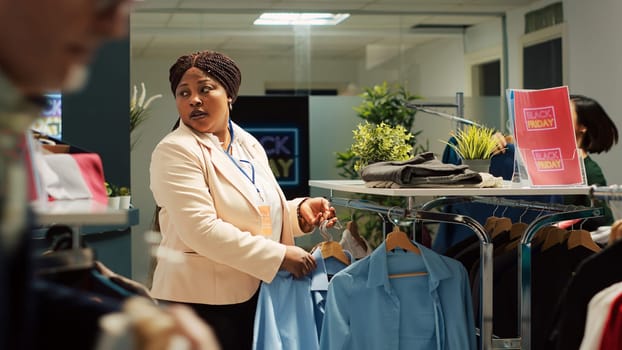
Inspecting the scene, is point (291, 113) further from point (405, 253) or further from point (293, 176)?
point (405, 253)

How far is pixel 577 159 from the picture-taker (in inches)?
102

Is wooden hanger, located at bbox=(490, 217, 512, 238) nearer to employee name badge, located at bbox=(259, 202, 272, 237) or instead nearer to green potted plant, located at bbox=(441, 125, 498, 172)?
green potted plant, located at bbox=(441, 125, 498, 172)

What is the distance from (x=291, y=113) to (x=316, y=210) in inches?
175

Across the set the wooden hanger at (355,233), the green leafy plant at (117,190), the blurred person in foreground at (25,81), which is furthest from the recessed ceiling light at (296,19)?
the blurred person in foreground at (25,81)

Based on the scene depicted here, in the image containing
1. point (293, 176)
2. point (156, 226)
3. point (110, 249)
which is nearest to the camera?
point (156, 226)

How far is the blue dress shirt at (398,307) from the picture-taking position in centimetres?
256

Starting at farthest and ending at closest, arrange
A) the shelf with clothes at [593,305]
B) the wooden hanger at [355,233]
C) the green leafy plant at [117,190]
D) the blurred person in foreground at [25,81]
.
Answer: the green leafy plant at [117,190] → the wooden hanger at [355,233] → the shelf with clothes at [593,305] → the blurred person in foreground at [25,81]

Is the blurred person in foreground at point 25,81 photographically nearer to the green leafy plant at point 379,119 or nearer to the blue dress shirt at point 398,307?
the blue dress shirt at point 398,307

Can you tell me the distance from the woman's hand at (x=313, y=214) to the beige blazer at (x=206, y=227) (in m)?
0.23

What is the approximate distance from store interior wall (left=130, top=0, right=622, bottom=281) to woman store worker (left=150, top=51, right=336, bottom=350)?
3353 mm

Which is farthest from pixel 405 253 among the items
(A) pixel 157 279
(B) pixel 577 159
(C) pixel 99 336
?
(C) pixel 99 336

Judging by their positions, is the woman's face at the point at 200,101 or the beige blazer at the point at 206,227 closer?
the beige blazer at the point at 206,227

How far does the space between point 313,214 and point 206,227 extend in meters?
0.50

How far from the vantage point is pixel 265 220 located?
2570mm
